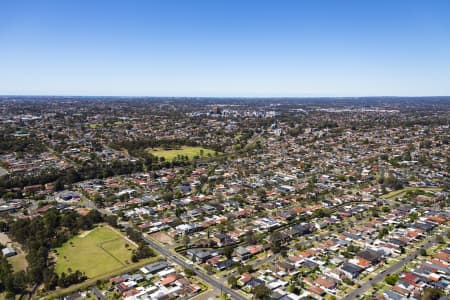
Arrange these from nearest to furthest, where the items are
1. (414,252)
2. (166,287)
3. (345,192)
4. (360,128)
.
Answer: (166,287), (414,252), (345,192), (360,128)

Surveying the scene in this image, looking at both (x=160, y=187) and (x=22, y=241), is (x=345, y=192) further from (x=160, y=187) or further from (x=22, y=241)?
(x=22, y=241)

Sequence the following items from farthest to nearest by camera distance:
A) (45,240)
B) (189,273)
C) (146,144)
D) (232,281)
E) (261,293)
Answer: (146,144) < (45,240) < (189,273) < (232,281) < (261,293)

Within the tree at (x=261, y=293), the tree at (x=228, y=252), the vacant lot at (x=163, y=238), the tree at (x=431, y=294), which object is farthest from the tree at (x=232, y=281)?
the tree at (x=431, y=294)

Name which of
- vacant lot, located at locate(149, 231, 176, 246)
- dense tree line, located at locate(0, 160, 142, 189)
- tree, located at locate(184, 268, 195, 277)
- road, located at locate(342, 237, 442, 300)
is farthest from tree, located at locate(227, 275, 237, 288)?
dense tree line, located at locate(0, 160, 142, 189)

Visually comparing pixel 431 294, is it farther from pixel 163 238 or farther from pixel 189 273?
pixel 163 238

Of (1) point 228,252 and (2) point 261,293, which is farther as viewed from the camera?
(1) point 228,252

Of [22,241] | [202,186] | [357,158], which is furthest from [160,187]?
[357,158]

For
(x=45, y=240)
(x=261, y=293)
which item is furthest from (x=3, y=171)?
(x=261, y=293)
